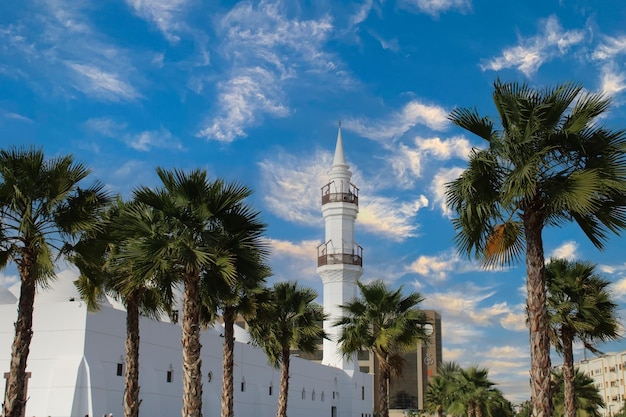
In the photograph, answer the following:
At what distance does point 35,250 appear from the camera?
16.8 m

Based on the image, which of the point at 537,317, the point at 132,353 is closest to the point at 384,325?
the point at 132,353

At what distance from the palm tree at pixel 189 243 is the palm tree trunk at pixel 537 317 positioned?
7.08 metres

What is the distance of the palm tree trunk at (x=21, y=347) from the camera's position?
15.7m

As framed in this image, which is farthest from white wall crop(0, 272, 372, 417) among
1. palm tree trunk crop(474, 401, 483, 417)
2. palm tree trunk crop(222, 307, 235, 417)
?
palm tree trunk crop(474, 401, 483, 417)

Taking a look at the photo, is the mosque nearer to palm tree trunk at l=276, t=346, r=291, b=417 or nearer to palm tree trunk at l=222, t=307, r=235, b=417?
palm tree trunk at l=276, t=346, r=291, b=417

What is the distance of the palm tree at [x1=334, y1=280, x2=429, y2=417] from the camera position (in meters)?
28.3

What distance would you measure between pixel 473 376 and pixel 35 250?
37247 mm

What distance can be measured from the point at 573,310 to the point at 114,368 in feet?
60.4

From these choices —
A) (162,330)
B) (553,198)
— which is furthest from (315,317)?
(553,198)

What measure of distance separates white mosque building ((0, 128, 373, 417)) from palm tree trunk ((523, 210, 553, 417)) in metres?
12.2

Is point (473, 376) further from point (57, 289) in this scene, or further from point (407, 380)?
point (407, 380)

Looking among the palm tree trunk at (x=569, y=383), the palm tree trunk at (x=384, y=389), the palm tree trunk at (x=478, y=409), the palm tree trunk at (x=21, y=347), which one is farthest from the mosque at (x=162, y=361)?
the palm tree trunk at (x=21, y=347)

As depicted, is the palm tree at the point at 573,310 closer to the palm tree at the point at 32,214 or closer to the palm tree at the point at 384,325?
the palm tree at the point at 384,325

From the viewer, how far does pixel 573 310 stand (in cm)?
2545
